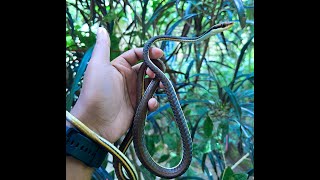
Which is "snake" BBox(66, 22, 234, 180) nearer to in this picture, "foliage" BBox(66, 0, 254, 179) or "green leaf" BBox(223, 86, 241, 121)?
"foliage" BBox(66, 0, 254, 179)

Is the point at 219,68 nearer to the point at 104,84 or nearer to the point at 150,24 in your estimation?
the point at 150,24

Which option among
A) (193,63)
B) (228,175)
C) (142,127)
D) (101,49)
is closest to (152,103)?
(142,127)

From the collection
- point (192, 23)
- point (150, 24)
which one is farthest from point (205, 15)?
point (150, 24)

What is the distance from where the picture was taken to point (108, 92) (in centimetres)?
78

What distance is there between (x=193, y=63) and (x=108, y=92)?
486mm

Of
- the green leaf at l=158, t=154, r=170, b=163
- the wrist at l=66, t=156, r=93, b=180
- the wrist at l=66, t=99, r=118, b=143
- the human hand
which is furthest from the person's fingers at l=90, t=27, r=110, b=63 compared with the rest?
the green leaf at l=158, t=154, r=170, b=163

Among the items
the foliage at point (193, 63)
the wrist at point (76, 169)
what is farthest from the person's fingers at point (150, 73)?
the wrist at point (76, 169)

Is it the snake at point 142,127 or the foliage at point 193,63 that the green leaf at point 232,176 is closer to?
the foliage at point 193,63

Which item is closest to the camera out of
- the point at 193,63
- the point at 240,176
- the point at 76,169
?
the point at 76,169

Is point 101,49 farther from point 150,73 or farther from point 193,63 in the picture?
point 193,63
